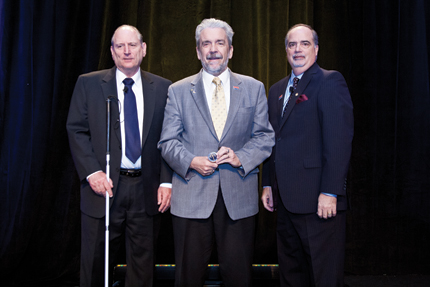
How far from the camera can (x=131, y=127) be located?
85.8 inches

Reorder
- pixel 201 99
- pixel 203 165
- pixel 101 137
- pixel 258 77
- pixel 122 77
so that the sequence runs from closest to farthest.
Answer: pixel 203 165 < pixel 201 99 < pixel 101 137 < pixel 122 77 < pixel 258 77

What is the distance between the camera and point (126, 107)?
86.7 inches

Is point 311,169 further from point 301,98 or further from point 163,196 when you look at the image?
point 163,196

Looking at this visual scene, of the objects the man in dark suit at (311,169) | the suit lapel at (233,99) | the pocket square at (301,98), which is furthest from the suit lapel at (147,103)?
the pocket square at (301,98)

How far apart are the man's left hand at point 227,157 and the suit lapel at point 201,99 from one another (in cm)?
13

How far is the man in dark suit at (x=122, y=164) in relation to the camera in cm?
214

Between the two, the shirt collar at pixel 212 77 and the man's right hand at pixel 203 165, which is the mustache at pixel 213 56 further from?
the man's right hand at pixel 203 165

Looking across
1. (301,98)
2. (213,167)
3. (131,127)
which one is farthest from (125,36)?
(301,98)

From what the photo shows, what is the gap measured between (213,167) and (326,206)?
0.69 meters

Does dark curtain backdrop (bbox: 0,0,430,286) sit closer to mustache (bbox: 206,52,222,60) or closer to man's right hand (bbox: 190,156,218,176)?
mustache (bbox: 206,52,222,60)

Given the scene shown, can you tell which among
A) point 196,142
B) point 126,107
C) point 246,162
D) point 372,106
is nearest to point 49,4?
point 126,107

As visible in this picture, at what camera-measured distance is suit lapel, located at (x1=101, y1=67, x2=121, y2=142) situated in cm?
216

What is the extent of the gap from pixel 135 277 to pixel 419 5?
3434 mm

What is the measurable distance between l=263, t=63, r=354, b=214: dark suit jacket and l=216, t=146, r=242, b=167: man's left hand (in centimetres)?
35
